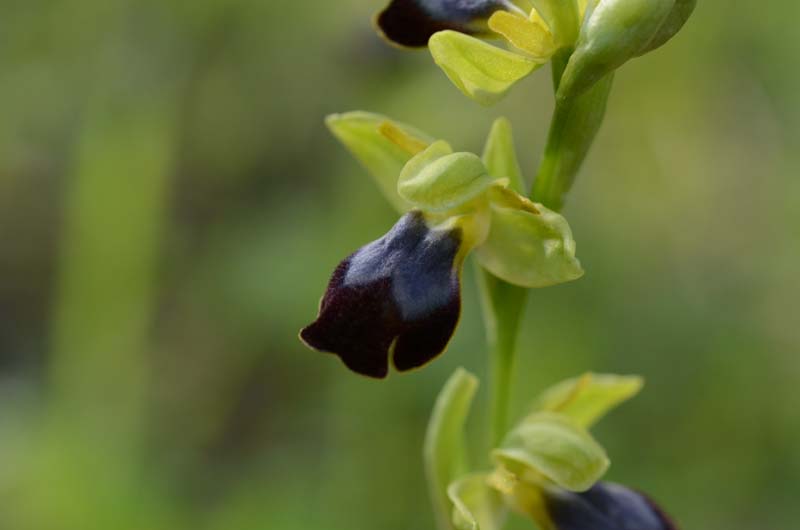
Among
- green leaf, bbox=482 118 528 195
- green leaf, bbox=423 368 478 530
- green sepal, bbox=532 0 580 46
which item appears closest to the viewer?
green sepal, bbox=532 0 580 46

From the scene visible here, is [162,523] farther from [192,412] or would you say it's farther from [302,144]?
[302,144]

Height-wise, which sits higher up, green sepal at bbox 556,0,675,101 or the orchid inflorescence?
green sepal at bbox 556,0,675,101

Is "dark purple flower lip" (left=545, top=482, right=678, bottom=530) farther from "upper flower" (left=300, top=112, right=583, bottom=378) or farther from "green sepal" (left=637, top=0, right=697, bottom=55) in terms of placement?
"green sepal" (left=637, top=0, right=697, bottom=55)

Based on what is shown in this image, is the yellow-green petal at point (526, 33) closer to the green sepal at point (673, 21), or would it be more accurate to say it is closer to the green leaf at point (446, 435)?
the green sepal at point (673, 21)

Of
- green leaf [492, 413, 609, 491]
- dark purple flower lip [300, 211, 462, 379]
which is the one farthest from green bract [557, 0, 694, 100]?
green leaf [492, 413, 609, 491]

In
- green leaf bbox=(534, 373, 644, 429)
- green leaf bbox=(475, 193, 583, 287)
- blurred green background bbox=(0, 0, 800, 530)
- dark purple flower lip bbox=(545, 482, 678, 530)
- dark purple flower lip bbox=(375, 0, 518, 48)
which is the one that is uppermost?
dark purple flower lip bbox=(375, 0, 518, 48)
